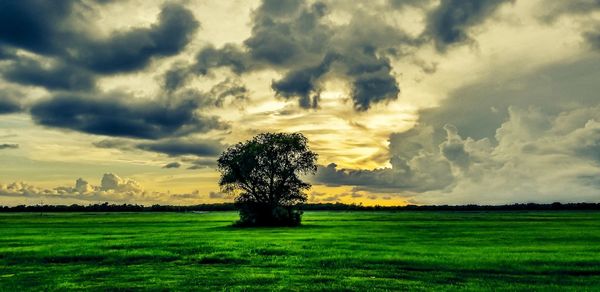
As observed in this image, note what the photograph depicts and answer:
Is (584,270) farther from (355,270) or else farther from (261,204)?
(261,204)

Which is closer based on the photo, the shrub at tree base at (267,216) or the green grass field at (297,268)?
the green grass field at (297,268)

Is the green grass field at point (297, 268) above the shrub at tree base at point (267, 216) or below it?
below

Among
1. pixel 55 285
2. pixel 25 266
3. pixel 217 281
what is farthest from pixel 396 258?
pixel 25 266

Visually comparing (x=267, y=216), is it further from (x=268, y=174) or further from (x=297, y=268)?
(x=297, y=268)

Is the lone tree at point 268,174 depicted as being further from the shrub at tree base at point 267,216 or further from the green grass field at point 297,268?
the green grass field at point 297,268

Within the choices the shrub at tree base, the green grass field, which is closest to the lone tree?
the shrub at tree base

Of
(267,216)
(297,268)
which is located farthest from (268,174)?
(297,268)

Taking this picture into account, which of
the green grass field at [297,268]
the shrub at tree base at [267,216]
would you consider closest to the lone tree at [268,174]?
the shrub at tree base at [267,216]

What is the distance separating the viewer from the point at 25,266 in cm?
3462

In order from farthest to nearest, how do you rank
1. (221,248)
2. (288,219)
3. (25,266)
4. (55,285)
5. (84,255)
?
(288,219)
(221,248)
(84,255)
(25,266)
(55,285)

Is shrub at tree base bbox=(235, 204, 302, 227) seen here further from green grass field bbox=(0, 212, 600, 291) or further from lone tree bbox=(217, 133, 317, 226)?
green grass field bbox=(0, 212, 600, 291)

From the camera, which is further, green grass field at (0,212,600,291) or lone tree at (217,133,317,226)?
lone tree at (217,133,317,226)

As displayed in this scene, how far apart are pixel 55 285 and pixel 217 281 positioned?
309 inches

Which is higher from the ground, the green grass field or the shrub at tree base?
the shrub at tree base
